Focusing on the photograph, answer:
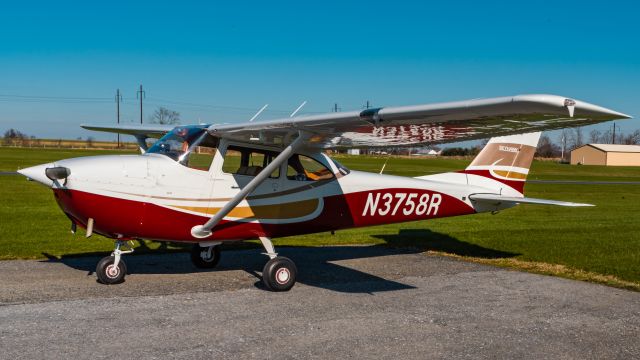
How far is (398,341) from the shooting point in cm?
611

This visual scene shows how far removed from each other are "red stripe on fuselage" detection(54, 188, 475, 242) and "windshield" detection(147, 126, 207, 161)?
80cm

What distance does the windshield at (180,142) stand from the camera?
8.43 m

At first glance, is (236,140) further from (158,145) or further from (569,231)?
(569,231)

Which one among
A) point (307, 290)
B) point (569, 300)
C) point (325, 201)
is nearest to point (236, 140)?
point (325, 201)

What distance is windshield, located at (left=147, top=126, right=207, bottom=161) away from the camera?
8430 millimetres

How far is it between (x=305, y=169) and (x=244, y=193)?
1.36 metres

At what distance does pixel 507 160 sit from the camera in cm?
1158

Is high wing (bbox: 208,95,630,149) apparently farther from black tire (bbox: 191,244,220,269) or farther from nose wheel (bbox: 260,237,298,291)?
black tire (bbox: 191,244,220,269)

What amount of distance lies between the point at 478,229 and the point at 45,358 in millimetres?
12986

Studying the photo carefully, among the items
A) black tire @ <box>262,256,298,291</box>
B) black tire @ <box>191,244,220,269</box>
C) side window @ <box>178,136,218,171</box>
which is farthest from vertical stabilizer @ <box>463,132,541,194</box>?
side window @ <box>178,136,218,171</box>

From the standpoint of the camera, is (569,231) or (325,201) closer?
(325,201)

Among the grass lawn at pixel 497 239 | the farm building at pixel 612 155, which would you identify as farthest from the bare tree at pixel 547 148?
the grass lawn at pixel 497 239

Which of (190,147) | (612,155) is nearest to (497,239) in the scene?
(190,147)

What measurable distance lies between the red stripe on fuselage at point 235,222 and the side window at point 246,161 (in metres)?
0.75
